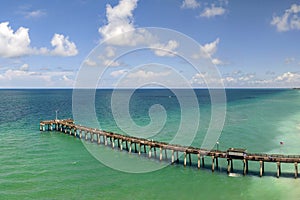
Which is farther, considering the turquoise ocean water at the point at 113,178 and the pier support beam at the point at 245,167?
the pier support beam at the point at 245,167

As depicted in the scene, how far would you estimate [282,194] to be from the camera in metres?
36.6

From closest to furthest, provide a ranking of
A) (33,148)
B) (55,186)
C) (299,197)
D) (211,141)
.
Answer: (299,197) < (55,186) < (33,148) < (211,141)

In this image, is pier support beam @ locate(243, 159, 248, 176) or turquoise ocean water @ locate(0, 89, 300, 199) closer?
turquoise ocean water @ locate(0, 89, 300, 199)

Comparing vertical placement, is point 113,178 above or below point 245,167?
below

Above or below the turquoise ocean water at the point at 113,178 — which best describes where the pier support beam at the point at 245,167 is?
above

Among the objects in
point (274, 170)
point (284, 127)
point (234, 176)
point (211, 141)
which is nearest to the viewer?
point (234, 176)

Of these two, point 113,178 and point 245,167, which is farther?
point 245,167

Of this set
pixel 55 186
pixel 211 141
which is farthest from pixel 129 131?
pixel 55 186

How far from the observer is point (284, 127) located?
84.7 meters

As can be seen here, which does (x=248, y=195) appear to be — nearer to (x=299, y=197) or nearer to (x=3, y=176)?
(x=299, y=197)

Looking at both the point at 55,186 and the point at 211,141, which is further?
the point at 211,141

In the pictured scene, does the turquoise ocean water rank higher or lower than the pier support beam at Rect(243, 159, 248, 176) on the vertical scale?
lower

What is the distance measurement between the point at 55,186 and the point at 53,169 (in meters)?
6.93

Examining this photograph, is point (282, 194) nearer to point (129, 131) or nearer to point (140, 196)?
point (140, 196)
